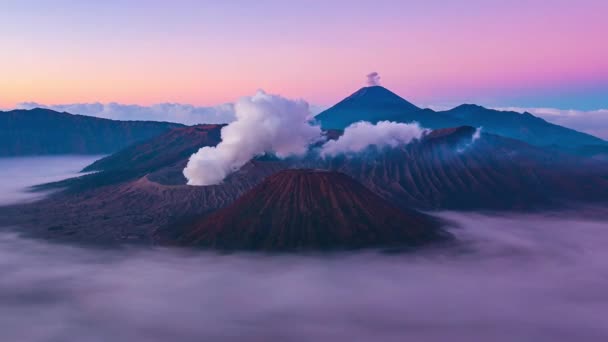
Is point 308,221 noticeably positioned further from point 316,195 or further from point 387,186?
point 387,186

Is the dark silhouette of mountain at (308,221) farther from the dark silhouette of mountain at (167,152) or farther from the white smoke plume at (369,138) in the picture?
the dark silhouette of mountain at (167,152)

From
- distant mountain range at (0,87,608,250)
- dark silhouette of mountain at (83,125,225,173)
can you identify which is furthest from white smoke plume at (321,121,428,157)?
dark silhouette of mountain at (83,125,225,173)

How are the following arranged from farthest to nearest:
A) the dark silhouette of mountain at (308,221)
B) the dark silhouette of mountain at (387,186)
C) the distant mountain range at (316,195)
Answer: the dark silhouette of mountain at (387,186) → the distant mountain range at (316,195) → the dark silhouette of mountain at (308,221)

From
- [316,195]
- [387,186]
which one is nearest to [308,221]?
[316,195]

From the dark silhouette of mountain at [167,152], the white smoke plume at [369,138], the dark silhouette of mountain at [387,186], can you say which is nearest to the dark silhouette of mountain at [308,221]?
the dark silhouette of mountain at [387,186]

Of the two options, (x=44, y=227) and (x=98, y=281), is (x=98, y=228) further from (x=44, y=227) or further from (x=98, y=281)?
(x=98, y=281)

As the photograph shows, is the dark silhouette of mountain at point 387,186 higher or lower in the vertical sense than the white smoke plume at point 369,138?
lower

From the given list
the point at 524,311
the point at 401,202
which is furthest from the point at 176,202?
the point at 524,311

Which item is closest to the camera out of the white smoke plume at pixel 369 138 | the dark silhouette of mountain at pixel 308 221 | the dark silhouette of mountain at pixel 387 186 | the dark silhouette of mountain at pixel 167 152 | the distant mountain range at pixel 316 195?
the dark silhouette of mountain at pixel 308 221
